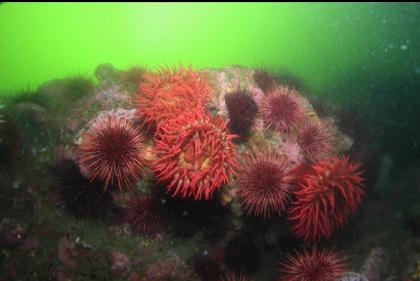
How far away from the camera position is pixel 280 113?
5.63m

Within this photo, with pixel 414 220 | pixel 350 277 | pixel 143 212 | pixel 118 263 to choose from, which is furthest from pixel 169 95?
pixel 414 220

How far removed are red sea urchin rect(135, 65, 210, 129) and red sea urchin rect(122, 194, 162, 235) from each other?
4.16 ft

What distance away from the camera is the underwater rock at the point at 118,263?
16.6 ft

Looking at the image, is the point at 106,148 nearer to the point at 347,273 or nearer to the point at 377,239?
the point at 347,273

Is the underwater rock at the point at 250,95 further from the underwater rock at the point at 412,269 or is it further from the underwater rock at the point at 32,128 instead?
the underwater rock at the point at 32,128

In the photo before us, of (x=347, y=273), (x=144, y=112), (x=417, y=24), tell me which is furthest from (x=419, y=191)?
(x=417, y=24)

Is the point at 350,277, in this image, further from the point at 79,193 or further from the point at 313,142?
the point at 79,193

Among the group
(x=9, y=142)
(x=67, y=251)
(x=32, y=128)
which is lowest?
(x=67, y=251)

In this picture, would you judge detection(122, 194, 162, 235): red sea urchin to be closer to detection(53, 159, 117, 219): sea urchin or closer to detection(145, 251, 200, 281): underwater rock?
detection(53, 159, 117, 219): sea urchin

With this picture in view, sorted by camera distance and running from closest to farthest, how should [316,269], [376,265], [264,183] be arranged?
[264,183], [316,269], [376,265]

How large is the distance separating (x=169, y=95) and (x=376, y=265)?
5662 millimetres

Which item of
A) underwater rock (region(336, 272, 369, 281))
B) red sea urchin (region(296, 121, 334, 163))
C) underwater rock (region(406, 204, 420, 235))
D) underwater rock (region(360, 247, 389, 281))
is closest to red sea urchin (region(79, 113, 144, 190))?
red sea urchin (region(296, 121, 334, 163))

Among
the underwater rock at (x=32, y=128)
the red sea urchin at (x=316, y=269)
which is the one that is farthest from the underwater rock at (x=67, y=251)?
the red sea urchin at (x=316, y=269)

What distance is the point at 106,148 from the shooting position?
4.23m
